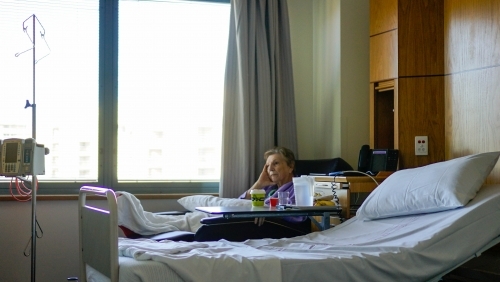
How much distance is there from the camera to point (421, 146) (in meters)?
3.55

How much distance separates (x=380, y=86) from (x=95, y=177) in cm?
204

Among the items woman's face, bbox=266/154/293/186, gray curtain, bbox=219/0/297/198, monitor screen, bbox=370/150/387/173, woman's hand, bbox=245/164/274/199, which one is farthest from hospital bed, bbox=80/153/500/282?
gray curtain, bbox=219/0/297/198

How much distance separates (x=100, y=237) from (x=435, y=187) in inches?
55.7

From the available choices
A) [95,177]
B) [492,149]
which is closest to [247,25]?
[95,177]

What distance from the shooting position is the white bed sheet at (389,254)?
2.29 m

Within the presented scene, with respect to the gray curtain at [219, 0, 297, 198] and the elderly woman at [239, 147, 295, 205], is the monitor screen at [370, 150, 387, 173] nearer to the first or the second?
the elderly woman at [239, 147, 295, 205]

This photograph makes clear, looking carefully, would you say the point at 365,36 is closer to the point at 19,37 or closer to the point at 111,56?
the point at 111,56

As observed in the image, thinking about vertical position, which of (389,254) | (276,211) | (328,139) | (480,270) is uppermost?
(328,139)

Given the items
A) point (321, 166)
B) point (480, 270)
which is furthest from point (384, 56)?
point (480, 270)

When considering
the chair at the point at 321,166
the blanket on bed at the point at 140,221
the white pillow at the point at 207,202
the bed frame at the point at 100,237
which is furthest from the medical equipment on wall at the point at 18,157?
→ the chair at the point at 321,166

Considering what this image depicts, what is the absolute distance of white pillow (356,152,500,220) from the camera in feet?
8.36

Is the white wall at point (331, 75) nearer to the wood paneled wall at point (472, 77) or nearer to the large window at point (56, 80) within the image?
the wood paneled wall at point (472, 77)

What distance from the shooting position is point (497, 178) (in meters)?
3.01

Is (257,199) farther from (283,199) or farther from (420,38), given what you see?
(420,38)
